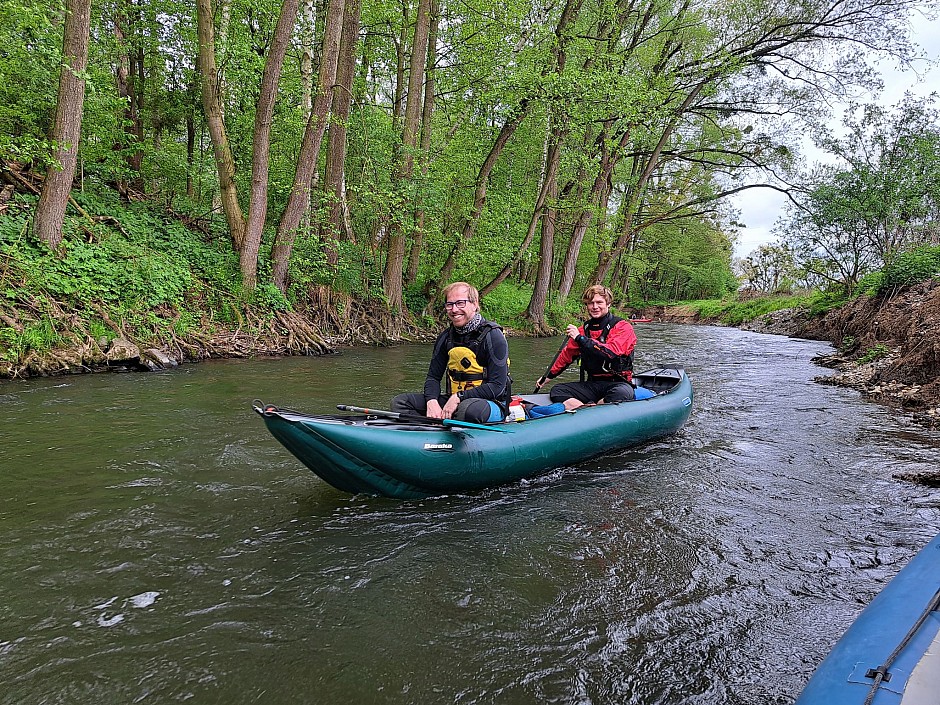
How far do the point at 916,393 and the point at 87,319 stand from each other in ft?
34.7

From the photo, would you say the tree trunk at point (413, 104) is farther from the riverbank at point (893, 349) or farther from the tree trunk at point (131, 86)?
the riverbank at point (893, 349)

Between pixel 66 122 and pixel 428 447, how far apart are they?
23.9ft

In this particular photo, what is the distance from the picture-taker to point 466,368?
427 centimetres

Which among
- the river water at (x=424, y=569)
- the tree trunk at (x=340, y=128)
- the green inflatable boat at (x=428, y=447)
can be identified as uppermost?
the tree trunk at (x=340, y=128)

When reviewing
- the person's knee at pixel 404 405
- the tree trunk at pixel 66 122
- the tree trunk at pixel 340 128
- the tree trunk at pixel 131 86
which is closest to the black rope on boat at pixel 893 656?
the person's knee at pixel 404 405

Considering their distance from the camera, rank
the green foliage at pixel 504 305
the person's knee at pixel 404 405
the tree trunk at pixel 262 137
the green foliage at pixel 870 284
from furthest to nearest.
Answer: the green foliage at pixel 504 305
the green foliage at pixel 870 284
the tree trunk at pixel 262 137
the person's knee at pixel 404 405

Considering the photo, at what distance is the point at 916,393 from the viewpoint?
6.85m

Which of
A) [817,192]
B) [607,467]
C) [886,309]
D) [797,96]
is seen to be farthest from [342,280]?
[797,96]

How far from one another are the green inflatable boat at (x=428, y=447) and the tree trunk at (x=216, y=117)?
24.8 ft

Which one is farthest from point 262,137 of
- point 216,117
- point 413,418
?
point 413,418

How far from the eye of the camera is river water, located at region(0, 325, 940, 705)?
2145 millimetres

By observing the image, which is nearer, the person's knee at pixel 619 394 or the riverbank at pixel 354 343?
the person's knee at pixel 619 394

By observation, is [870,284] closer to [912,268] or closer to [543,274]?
[912,268]

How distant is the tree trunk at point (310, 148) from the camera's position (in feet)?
31.1
